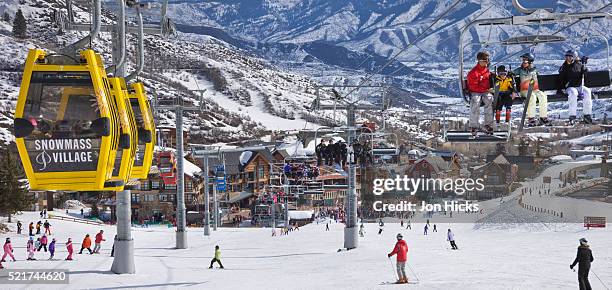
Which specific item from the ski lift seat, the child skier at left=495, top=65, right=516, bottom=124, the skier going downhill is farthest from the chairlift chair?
the skier going downhill

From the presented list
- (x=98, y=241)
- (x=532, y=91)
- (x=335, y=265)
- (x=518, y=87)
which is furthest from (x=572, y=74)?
(x=98, y=241)

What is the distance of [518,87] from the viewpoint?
1082cm

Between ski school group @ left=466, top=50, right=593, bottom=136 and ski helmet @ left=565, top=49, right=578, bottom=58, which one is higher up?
ski helmet @ left=565, top=49, right=578, bottom=58

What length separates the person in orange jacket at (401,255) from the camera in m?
14.4

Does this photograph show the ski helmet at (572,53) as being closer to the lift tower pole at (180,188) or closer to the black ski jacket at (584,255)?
the black ski jacket at (584,255)

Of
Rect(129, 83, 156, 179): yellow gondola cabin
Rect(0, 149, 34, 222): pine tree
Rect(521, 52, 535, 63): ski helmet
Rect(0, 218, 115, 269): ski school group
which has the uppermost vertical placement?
Rect(521, 52, 535, 63): ski helmet

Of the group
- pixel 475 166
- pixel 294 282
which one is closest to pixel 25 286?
pixel 294 282

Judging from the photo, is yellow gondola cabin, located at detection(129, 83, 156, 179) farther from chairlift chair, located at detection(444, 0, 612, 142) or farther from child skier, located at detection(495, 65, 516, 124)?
child skier, located at detection(495, 65, 516, 124)

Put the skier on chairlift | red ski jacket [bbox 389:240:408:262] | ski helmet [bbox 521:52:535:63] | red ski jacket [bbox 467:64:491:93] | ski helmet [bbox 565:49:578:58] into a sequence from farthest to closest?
red ski jacket [bbox 389:240:408:262] → red ski jacket [bbox 467:64:491:93] → ski helmet [bbox 521:52:535:63] → the skier on chairlift → ski helmet [bbox 565:49:578:58]

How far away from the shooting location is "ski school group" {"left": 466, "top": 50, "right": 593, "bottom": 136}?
10539 millimetres

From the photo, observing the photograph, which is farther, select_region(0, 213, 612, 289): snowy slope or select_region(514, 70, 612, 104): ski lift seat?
select_region(0, 213, 612, 289): snowy slope

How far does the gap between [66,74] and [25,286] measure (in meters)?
7.29

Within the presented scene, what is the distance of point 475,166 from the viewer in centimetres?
7962

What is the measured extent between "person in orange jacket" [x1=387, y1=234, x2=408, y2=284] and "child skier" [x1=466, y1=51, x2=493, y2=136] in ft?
13.5
